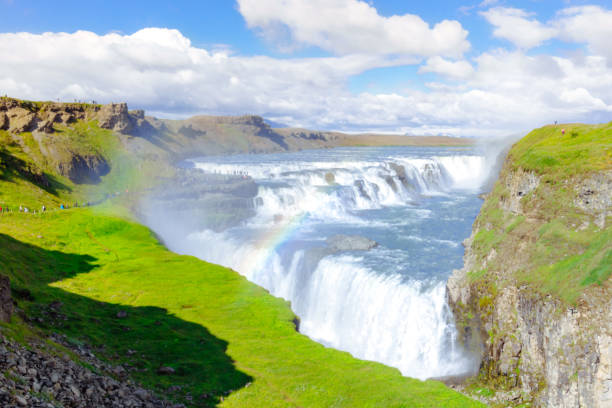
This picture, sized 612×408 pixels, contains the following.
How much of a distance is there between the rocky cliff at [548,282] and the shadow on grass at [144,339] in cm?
1754

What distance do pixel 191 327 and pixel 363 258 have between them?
2290 cm

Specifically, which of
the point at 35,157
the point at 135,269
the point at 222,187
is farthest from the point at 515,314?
the point at 35,157

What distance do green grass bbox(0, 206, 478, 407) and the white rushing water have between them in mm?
8627

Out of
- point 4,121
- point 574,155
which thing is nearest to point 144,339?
point 574,155

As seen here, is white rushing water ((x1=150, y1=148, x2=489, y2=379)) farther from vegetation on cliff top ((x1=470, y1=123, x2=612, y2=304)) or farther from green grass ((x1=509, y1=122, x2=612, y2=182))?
green grass ((x1=509, y1=122, x2=612, y2=182))

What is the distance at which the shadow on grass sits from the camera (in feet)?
67.2

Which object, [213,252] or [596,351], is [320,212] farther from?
[596,351]

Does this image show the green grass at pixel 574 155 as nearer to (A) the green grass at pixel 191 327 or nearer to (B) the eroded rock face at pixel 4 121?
(A) the green grass at pixel 191 327

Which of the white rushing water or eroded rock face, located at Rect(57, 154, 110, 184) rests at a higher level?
eroded rock face, located at Rect(57, 154, 110, 184)

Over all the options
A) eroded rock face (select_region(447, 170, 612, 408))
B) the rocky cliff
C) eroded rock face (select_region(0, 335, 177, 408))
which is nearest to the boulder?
the rocky cliff

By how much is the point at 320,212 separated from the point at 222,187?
24.4 meters

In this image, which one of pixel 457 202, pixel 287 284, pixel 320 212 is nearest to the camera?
pixel 287 284

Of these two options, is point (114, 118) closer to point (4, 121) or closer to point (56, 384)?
point (4, 121)

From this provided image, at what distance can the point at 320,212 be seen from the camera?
73438 millimetres
